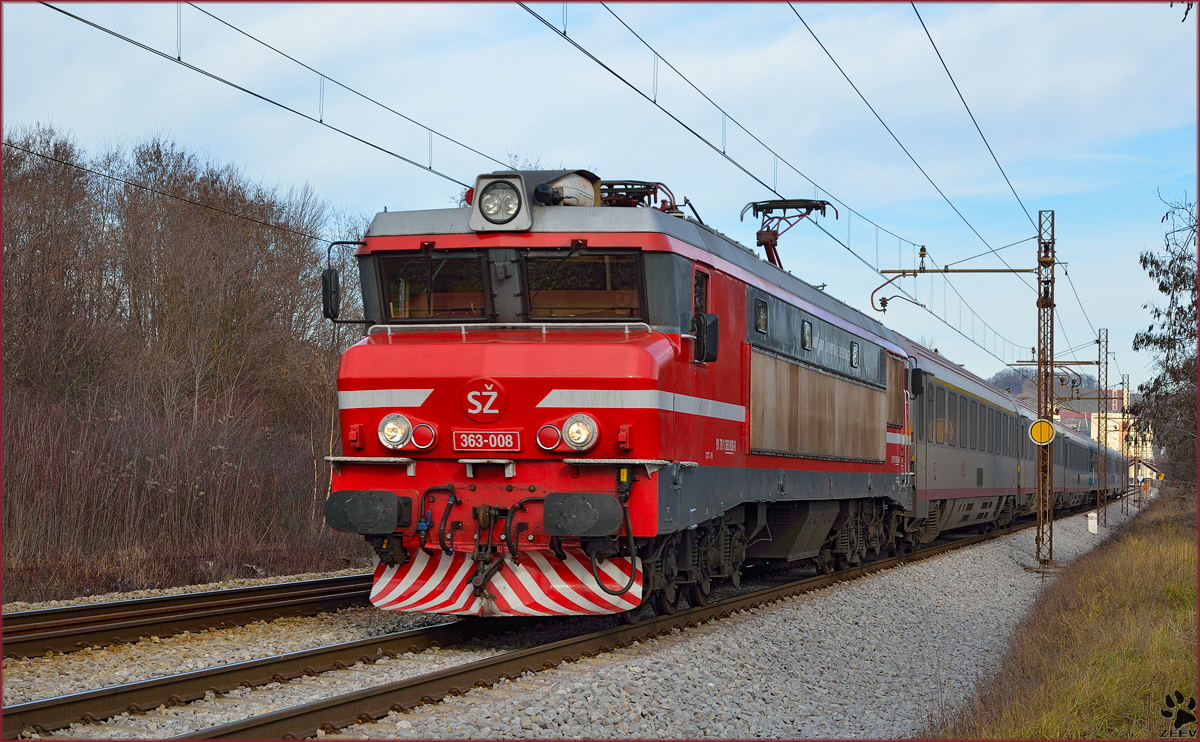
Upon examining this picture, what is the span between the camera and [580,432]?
30.5 ft

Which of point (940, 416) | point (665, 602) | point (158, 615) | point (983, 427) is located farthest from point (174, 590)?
point (983, 427)

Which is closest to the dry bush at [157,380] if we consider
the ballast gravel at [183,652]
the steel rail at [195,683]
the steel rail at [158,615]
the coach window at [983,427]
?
the steel rail at [158,615]

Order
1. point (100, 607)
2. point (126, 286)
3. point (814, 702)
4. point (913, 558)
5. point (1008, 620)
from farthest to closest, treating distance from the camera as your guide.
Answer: point (126, 286), point (913, 558), point (1008, 620), point (100, 607), point (814, 702)

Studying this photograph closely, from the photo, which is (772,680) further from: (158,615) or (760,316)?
(158,615)

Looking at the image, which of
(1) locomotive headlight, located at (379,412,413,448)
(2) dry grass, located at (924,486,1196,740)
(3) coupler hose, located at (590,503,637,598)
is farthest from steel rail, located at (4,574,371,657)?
(2) dry grass, located at (924,486,1196,740)

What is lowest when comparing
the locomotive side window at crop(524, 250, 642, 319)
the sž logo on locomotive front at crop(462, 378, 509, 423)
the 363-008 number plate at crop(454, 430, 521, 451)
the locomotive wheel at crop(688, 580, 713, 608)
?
the locomotive wheel at crop(688, 580, 713, 608)

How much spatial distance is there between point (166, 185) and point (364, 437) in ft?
87.0

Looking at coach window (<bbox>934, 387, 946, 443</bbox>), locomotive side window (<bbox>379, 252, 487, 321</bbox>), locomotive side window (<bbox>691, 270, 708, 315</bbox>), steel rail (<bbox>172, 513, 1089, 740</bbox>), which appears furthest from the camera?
coach window (<bbox>934, 387, 946, 443</bbox>)

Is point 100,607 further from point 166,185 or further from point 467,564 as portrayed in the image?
point 166,185

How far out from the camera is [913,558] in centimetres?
2105

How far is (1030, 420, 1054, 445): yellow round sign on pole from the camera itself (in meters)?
23.1

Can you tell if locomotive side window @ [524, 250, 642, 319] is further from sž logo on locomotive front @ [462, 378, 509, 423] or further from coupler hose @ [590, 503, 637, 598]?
coupler hose @ [590, 503, 637, 598]

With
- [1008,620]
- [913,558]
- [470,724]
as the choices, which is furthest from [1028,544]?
[470,724]

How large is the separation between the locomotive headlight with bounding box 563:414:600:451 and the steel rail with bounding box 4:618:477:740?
2212mm
